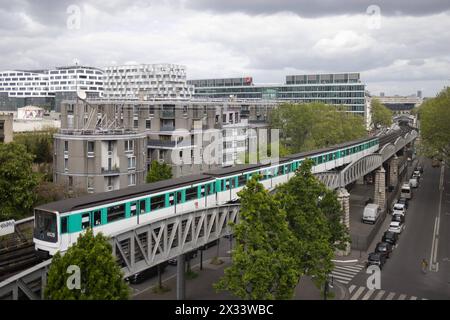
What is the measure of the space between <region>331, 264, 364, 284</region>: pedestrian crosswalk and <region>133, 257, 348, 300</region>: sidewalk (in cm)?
85

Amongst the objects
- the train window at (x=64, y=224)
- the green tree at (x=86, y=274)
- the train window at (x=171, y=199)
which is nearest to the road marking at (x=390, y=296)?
the train window at (x=171, y=199)

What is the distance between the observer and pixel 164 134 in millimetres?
49281

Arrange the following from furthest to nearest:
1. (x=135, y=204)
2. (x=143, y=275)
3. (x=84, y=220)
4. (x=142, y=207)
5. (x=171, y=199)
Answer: (x=143, y=275)
(x=171, y=199)
(x=142, y=207)
(x=135, y=204)
(x=84, y=220)

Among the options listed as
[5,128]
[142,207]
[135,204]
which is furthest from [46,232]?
[5,128]

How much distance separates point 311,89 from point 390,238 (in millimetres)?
92354

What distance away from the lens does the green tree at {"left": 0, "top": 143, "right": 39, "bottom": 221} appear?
26281 millimetres

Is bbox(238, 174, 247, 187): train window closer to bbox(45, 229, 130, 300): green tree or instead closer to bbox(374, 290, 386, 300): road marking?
bbox(374, 290, 386, 300): road marking

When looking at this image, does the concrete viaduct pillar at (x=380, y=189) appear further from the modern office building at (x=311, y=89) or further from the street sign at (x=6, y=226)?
the modern office building at (x=311, y=89)

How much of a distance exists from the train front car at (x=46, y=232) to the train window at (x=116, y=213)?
267 centimetres

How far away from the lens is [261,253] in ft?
54.2

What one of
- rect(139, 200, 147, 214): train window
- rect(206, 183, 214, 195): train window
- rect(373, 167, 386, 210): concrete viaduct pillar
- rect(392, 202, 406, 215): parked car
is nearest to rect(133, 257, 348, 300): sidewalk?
rect(206, 183, 214, 195): train window

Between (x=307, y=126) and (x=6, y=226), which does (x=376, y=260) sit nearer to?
(x=6, y=226)
